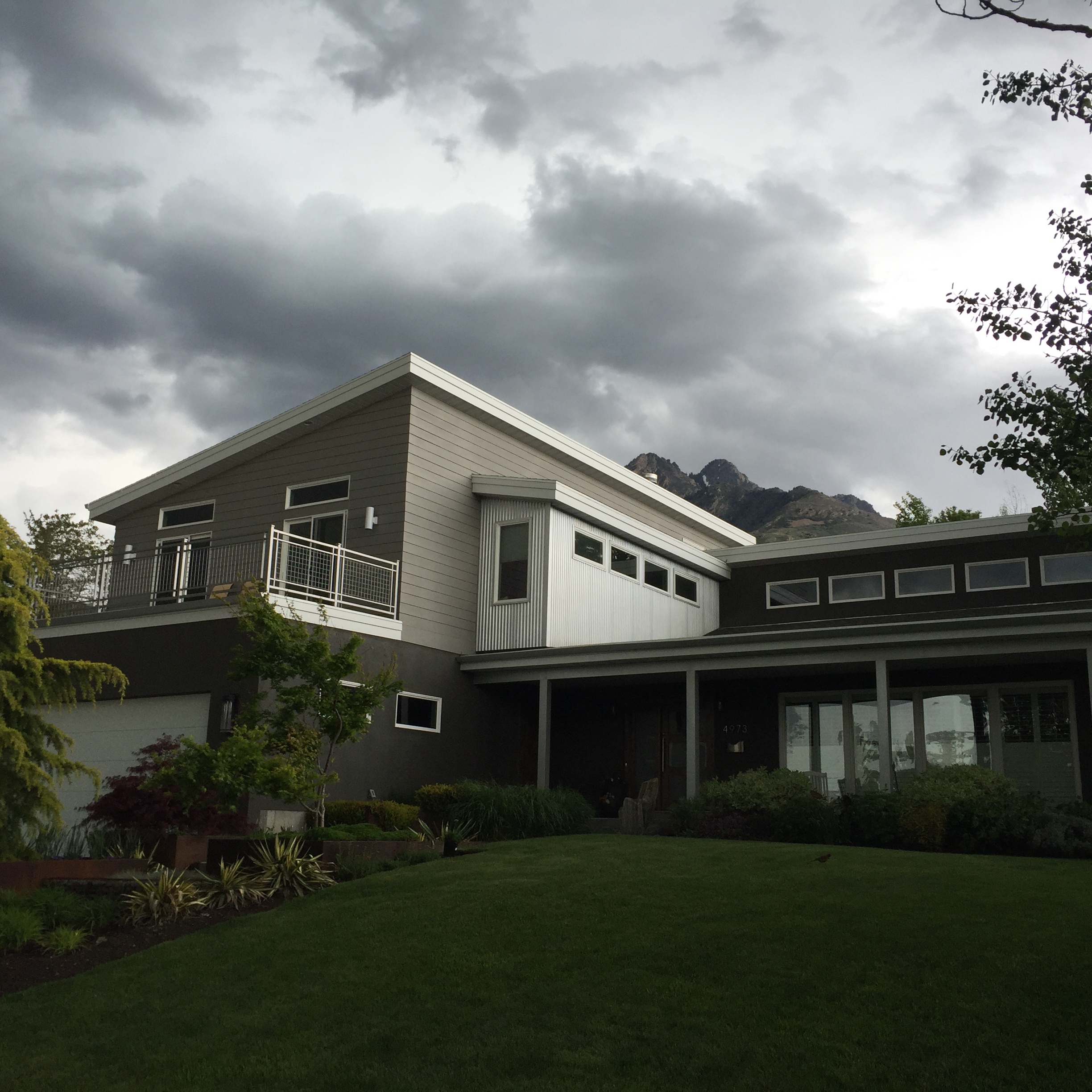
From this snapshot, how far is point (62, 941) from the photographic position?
9.13 m

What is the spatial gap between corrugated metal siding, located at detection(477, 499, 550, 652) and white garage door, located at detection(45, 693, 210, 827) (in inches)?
204

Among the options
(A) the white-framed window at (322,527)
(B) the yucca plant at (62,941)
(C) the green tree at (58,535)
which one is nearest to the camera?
(B) the yucca plant at (62,941)

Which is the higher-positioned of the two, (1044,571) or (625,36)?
(625,36)

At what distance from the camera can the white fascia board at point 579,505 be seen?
1875 centimetres

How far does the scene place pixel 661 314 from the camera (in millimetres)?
21453

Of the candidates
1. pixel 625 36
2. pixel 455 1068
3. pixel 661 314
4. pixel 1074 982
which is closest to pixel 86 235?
pixel 625 36

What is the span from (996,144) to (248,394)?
18842 mm

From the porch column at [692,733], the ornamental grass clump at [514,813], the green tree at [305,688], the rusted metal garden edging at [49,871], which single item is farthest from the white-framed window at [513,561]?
the rusted metal garden edging at [49,871]

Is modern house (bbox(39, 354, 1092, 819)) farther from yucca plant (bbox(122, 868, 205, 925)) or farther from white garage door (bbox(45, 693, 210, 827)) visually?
yucca plant (bbox(122, 868, 205, 925))

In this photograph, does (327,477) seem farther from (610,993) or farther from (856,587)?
(610,993)

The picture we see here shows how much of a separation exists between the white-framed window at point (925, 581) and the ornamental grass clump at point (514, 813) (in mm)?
9144

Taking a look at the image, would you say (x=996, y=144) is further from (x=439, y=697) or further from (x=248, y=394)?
(x=248, y=394)

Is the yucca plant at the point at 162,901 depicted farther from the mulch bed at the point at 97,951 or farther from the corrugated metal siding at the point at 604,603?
the corrugated metal siding at the point at 604,603

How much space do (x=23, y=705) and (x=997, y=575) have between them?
1655cm
